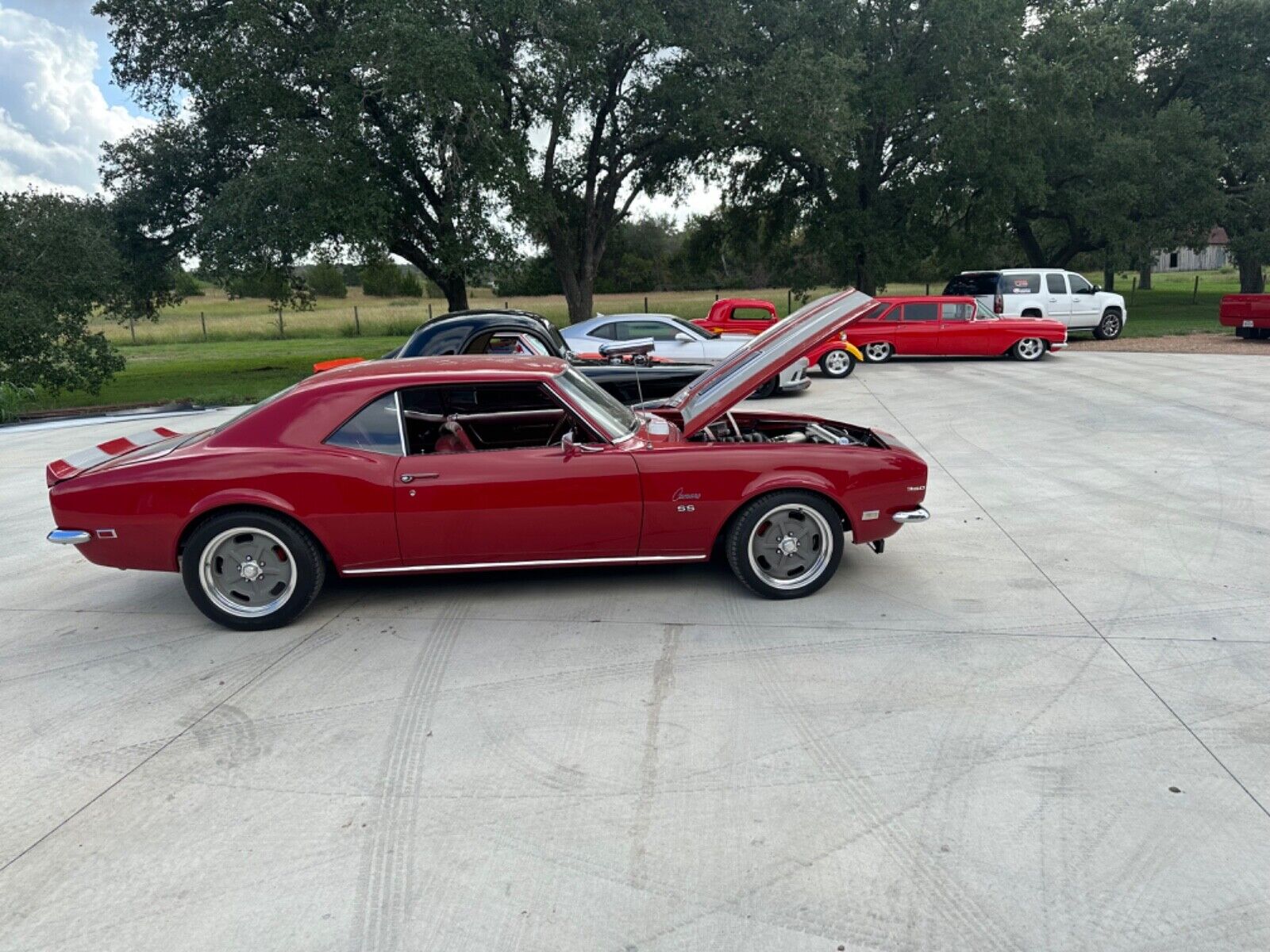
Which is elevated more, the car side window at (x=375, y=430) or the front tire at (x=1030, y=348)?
the car side window at (x=375, y=430)

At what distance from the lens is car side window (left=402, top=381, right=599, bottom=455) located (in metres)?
5.31

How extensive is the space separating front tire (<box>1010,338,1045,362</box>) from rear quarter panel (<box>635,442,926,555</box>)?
47.2ft

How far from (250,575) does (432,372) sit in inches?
59.4

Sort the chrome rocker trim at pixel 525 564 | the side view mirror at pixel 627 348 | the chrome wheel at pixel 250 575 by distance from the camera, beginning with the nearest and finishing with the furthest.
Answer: the chrome wheel at pixel 250 575, the chrome rocker trim at pixel 525 564, the side view mirror at pixel 627 348

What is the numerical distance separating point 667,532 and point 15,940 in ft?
11.0

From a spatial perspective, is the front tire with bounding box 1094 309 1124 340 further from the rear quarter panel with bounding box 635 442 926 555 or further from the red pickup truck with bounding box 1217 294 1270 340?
the rear quarter panel with bounding box 635 442 926 555

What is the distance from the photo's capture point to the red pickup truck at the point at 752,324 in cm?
1653

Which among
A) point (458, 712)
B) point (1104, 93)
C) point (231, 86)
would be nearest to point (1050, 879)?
point (458, 712)

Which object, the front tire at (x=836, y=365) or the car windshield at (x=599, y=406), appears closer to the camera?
the car windshield at (x=599, y=406)

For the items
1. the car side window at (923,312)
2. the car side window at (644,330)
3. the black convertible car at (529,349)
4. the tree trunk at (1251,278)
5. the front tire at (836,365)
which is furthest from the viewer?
the tree trunk at (1251,278)

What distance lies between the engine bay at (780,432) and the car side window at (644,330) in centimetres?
963

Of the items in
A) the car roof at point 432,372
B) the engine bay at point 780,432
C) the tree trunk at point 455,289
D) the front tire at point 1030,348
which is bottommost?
the front tire at point 1030,348

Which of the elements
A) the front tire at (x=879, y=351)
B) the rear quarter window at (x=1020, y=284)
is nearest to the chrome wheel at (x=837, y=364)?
the front tire at (x=879, y=351)

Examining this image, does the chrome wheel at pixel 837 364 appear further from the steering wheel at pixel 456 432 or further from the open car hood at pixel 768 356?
the steering wheel at pixel 456 432
